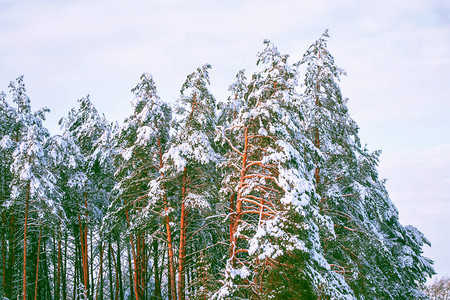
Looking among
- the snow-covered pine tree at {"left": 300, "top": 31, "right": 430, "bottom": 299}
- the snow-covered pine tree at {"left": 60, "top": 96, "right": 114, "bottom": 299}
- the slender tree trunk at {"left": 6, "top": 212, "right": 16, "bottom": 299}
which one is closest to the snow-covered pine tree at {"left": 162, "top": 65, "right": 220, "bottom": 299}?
the snow-covered pine tree at {"left": 300, "top": 31, "right": 430, "bottom": 299}

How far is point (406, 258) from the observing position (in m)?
18.0

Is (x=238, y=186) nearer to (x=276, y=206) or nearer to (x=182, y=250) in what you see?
(x=276, y=206)

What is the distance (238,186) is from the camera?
10.3 m

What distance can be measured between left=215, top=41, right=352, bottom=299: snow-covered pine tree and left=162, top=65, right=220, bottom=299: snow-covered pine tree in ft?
4.10

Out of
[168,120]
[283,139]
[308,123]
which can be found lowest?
[283,139]

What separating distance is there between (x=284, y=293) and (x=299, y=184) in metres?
2.57

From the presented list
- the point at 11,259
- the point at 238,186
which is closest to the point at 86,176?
Result: the point at 11,259

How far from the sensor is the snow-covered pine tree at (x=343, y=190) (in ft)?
42.2

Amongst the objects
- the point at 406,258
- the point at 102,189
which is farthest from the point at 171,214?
the point at 406,258

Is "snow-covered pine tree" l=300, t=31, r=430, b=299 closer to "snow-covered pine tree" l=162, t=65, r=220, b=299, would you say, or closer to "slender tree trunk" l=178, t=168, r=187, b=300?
"snow-covered pine tree" l=162, t=65, r=220, b=299

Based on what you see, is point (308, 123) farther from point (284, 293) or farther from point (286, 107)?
point (284, 293)

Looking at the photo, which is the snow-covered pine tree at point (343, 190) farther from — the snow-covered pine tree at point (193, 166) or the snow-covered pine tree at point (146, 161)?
the snow-covered pine tree at point (146, 161)

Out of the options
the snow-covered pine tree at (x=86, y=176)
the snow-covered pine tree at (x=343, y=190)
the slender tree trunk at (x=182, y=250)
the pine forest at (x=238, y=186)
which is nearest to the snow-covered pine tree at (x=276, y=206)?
the pine forest at (x=238, y=186)

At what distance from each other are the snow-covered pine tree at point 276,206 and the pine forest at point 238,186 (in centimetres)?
4
